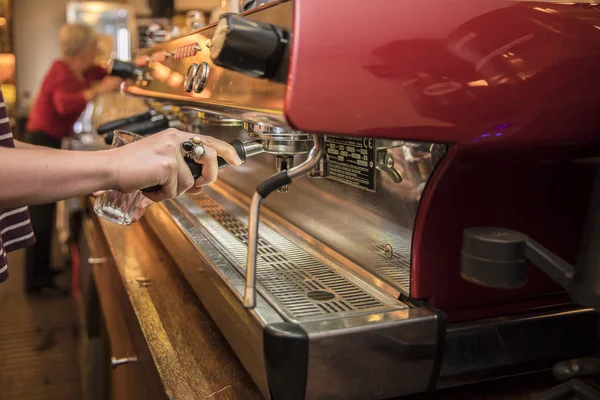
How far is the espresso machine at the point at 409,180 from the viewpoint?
1.75ft

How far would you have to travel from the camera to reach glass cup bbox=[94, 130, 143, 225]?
0.97m

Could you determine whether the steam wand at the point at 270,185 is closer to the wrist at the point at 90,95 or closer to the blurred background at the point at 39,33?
the wrist at the point at 90,95

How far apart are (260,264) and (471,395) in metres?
0.31

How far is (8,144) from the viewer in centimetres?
91

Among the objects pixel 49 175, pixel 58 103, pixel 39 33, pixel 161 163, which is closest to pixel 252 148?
pixel 161 163

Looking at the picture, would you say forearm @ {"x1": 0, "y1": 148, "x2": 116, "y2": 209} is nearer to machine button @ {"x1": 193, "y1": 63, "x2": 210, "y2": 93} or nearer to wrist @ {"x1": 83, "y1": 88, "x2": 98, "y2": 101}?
machine button @ {"x1": 193, "y1": 63, "x2": 210, "y2": 93}

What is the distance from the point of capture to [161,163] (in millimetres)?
650

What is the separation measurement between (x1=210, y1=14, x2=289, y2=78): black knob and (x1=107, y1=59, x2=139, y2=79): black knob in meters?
0.89

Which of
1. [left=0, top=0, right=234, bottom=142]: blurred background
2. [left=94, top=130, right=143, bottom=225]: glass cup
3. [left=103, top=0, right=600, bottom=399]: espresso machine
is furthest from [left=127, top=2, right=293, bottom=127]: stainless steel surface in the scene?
[left=0, top=0, right=234, bottom=142]: blurred background

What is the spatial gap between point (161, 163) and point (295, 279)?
0.77ft

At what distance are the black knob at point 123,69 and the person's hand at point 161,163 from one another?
73cm

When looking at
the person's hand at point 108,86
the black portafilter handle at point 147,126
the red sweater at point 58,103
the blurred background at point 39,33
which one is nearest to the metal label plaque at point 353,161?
the black portafilter handle at point 147,126

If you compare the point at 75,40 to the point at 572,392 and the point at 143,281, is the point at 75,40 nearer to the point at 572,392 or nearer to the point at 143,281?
the point at 143,281

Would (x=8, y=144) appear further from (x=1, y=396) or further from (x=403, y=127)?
(x=1, y=396)
